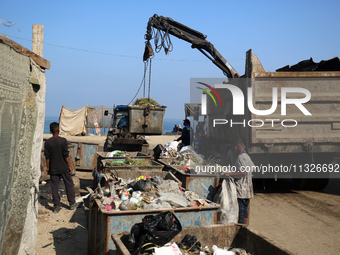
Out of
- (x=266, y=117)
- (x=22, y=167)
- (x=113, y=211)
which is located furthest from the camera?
(x=266, y=117)

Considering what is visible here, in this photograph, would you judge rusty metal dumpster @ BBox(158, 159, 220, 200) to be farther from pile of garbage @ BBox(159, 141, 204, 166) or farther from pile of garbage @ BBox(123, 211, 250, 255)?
pile of garbage @ BBox(123, 211, 250, 255)

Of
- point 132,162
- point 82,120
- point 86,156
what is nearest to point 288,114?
point 132,162

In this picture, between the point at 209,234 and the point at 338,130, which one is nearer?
the point at 209,234

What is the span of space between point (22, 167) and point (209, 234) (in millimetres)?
2202

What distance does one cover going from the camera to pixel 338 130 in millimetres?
8070

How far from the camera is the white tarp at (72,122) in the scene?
25.1 metres

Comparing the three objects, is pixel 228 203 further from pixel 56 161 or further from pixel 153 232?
pixel 56 161

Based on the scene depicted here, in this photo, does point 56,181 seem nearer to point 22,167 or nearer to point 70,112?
point 22,167

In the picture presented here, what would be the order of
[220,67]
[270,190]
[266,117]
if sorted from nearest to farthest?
[266,117] < [270,190] < [220,67]

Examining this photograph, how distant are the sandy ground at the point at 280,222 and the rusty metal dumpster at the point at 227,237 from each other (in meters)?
0.42

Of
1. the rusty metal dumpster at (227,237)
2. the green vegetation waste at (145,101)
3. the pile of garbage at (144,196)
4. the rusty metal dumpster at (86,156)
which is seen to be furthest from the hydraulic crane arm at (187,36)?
the rusty metal dumpster at (227,237)

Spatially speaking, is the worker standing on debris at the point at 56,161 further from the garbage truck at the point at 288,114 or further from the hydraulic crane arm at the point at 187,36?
the hydraulic crane arm at the point at 187,36

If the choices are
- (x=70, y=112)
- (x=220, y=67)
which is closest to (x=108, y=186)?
(x=220, y=67)

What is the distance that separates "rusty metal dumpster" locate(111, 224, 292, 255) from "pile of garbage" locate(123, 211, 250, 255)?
0.29 ft
